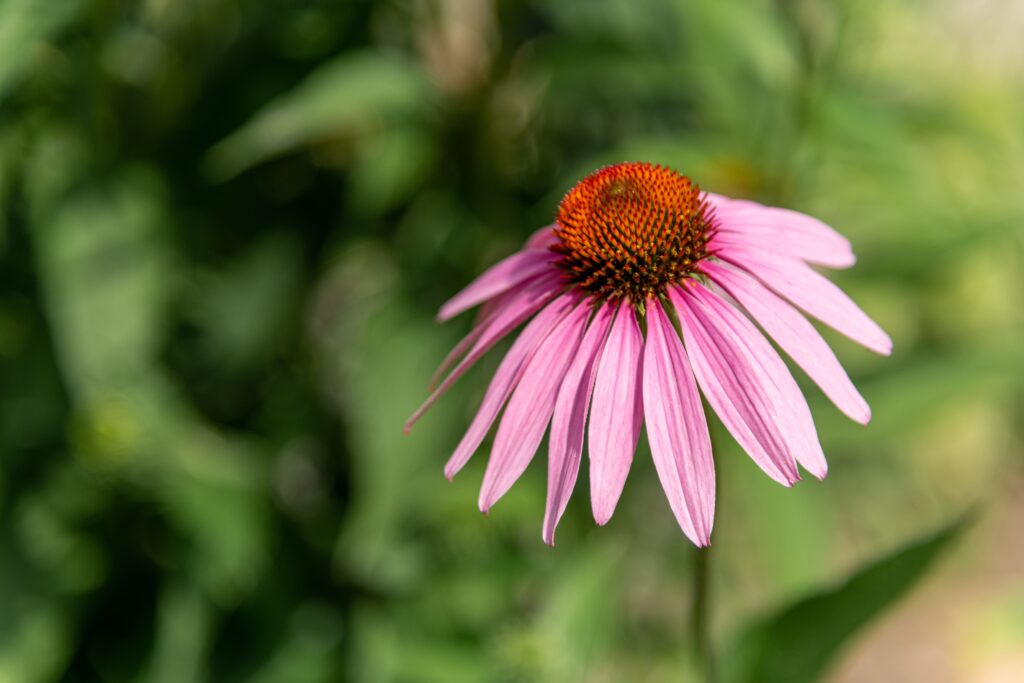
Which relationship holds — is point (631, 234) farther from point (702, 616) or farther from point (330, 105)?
point (330, 105)

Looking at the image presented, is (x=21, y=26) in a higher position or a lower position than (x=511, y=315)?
higher

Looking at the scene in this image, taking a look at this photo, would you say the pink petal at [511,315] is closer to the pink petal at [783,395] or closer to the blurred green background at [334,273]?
the pink petal at [783,395]

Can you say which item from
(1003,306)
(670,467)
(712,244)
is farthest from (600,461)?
(1003,306)

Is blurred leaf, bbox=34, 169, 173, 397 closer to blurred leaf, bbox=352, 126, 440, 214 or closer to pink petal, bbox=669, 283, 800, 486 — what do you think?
blurred leaf, bbox=352, 126, 440, 214

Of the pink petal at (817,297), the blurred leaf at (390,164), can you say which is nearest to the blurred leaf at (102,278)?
the blurred leaf at (390,164)

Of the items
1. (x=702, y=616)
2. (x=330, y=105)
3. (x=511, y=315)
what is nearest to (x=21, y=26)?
(x=330, y=105)

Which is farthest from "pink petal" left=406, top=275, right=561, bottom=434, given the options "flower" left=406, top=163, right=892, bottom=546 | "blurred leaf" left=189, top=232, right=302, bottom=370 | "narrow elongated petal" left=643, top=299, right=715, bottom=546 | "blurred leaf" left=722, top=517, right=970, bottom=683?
"blurred leaf" left=189, top=232, right=302, bottom=370
